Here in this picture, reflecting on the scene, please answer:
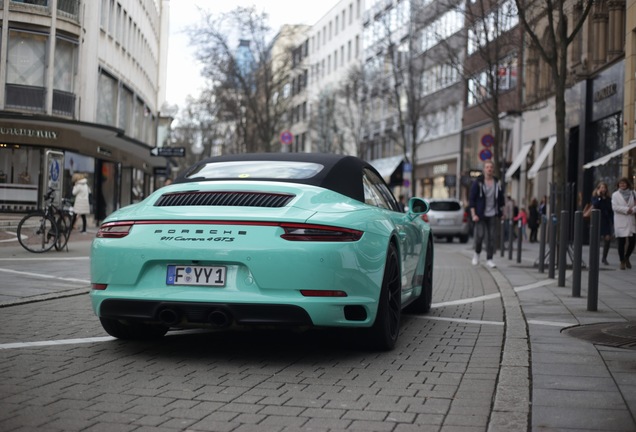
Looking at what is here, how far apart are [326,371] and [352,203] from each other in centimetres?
122

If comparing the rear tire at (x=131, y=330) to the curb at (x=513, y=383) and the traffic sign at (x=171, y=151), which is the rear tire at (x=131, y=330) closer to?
the curb at (x=513, y=383)

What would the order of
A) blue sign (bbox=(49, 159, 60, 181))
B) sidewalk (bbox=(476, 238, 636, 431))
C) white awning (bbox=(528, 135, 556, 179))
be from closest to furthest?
sidewalk (bbox=(476, 238, 636, 431))
blue sign (bbox=(49, 159, 60, 181))
white awning (bbox=(528, 135, 556, 179))

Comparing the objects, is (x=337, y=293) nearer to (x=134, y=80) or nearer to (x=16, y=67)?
(x=16, y=67)

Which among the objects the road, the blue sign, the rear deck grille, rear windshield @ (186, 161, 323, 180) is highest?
the blue sign

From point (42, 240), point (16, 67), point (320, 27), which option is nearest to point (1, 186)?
point (16, 67)

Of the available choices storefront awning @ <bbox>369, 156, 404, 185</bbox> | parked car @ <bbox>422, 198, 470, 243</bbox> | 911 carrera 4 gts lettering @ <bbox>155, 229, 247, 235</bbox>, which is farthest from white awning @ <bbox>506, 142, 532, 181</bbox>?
911 carrera 4 gts lettering @ <bbox>155, 229, 247, 235</bbox>

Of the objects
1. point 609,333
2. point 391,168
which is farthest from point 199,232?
point 391,168

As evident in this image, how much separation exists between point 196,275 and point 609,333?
3.43 meters

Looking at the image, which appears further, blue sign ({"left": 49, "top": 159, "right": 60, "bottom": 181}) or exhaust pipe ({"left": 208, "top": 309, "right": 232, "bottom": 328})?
blue sign ({"left": 49, "top": 159, "right": 60, "bottom": 181})

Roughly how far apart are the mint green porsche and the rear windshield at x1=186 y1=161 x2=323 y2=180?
13cm

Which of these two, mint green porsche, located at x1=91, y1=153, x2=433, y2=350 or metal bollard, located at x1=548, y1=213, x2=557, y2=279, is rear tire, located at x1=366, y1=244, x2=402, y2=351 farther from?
metal bollard, located at x1=548, y1=213, x2=557, y2=279

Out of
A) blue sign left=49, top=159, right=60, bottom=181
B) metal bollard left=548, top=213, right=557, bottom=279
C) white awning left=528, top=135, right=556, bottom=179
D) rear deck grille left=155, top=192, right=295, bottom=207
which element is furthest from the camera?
white awning left=528, top=135, right=556, bottom=179

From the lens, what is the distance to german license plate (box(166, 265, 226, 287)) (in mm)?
5500

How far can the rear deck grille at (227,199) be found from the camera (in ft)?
18.9
